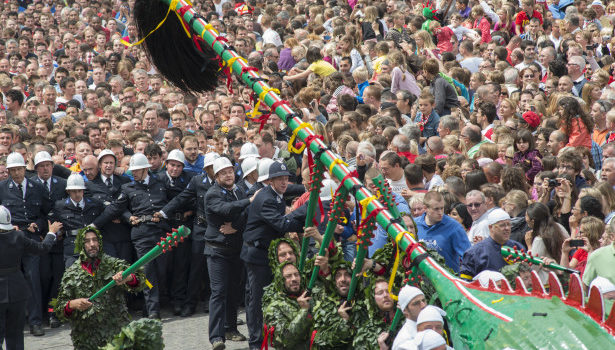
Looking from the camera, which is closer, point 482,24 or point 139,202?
point 139,202

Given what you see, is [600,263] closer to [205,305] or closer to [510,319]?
[510,319]

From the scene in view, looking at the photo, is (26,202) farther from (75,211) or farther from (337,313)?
(337,313)

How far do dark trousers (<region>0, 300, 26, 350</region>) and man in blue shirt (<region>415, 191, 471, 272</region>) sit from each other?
15.9 ft

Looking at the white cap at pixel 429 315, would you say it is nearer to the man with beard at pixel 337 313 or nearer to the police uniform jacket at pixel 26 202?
the man with beard at pixel 337 313

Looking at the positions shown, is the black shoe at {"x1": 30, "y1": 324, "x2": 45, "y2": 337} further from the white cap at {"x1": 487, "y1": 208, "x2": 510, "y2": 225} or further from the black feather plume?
the white cap at {"x1": 487, "y1": 208, "x2": 510, "y2": 225}

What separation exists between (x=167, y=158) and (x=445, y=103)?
14.5ft

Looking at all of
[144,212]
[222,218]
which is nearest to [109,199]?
[144,212]

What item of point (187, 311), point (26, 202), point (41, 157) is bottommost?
point (187, 311)

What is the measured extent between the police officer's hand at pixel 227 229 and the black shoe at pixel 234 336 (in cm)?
124

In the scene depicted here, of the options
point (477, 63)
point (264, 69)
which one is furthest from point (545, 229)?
point (264, 69)

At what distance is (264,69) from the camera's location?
1781cm

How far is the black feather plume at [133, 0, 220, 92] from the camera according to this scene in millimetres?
7852

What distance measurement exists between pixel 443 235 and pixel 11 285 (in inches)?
198

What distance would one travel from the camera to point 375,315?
816 centimetres
